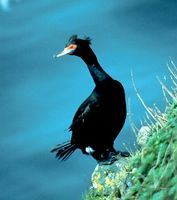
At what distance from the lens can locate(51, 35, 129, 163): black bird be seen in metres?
8.21

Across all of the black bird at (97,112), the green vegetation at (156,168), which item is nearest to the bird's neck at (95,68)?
the black bird at (97,112)

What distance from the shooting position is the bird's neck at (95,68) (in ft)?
27.0

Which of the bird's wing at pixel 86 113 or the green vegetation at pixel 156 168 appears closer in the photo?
the green vegetation at pixel 156 168

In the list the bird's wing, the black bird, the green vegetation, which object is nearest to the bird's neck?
the black bird

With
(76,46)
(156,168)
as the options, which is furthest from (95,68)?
(156,168)

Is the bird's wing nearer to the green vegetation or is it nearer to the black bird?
the black bird

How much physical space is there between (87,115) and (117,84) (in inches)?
26.1

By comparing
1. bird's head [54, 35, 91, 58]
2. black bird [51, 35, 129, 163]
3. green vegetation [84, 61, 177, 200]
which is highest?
bird's head [54, 35, 91, 58]

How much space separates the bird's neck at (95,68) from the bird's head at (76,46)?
94 millimetres

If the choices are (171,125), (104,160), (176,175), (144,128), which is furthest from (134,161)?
(104,160)

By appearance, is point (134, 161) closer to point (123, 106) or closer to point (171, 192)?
point (171, 192)

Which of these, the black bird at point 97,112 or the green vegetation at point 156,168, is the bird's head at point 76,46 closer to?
the black bird at point 97,112

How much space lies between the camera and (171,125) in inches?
176

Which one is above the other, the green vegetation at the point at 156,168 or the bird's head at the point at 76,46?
the bird's head at the point at 76,46
